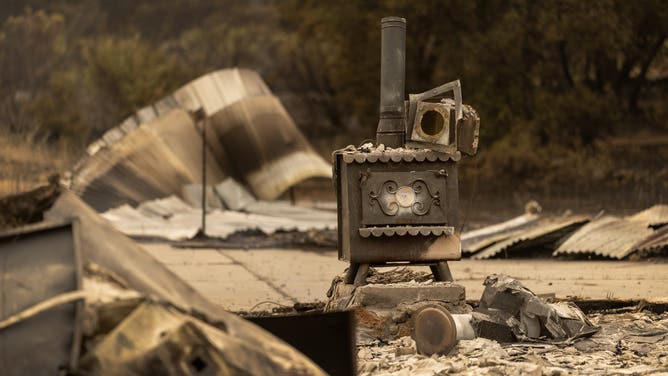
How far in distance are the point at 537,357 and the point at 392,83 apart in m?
2.30

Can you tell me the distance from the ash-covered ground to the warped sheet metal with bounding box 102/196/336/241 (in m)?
6.91

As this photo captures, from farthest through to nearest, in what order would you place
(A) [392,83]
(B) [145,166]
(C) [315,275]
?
(B) [145,166] → (C) [315,275] → (A) [392,83]

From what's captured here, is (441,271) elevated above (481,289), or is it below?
above

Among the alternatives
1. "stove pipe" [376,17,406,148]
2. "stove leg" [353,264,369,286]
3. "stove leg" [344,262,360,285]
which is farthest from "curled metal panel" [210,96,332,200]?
"stove leg" [353,264,369,286]

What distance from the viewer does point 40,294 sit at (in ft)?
10.5

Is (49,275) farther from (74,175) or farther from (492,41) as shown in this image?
(492,41)

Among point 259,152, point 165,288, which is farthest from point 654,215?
point 165,288

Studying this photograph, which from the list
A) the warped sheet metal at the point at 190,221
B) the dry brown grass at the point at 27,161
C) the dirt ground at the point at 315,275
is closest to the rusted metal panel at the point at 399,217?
the dirt ground at the point at 315,275

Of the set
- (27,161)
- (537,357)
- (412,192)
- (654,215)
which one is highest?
(27,161)

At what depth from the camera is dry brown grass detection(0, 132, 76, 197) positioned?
16062mm

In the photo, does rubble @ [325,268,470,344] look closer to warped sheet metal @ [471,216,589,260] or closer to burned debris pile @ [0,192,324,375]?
burned debris pile @ [0,192,324,375]

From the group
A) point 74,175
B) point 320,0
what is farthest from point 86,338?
point 320,0

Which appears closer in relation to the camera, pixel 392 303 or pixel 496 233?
pixel 392 303

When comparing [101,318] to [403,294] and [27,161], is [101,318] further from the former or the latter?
[27,161]
